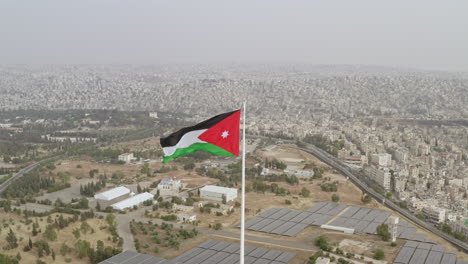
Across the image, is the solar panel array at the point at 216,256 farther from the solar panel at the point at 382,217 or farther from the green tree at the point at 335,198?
the green tree at the point at 335,198

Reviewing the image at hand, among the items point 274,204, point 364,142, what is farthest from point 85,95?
point 274,204

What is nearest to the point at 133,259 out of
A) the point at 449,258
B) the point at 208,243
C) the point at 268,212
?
the point at 208,243

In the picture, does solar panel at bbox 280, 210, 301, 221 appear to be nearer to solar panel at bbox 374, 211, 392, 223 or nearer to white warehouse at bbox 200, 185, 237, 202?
solar panel at bbox 374, 211, 392, 223

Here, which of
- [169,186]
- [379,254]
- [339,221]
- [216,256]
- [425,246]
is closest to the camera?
[216,256]

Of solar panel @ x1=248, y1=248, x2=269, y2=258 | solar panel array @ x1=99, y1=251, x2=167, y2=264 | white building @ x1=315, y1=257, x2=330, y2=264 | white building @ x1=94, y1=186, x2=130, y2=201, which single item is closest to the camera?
solar panel array @ x1=99, y1=251, x2=167, y2=264

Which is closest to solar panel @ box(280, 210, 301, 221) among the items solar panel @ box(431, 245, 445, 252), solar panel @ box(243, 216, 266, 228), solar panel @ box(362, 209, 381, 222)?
solar panel @ box(243, 216, 266, 228)

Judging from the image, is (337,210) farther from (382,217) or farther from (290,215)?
(290,215)

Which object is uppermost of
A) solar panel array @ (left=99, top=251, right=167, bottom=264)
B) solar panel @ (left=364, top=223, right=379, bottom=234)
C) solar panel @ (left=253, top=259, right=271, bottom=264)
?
solar panel array @ (left=99, top=251, right=167, bottom=264)

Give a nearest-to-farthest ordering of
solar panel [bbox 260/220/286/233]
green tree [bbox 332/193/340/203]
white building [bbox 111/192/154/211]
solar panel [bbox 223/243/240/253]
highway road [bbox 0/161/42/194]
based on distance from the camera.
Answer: solar panel [bbox 223/243/240/253], solar panel [bbox 260/220/286/233], white building [bbox 111/192/154/211], green tree [bbox 332/193/340/203], highway road [bbox 0/161/42/194]
